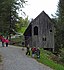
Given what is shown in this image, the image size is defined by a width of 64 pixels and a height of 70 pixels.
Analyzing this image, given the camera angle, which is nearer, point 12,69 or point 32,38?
point 12,69

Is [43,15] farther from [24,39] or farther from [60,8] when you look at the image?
[60,8]

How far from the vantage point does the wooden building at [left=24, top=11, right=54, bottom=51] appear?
59.6 metres

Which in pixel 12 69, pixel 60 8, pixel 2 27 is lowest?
pixel 12 69

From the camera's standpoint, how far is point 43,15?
59.1 meters

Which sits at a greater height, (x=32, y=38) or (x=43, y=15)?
(x=43, y=15)

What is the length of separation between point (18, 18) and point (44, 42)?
10.8m

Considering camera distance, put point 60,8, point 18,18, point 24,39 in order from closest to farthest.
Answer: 1. point 24,39
2. point 18,18
3. point 60,8

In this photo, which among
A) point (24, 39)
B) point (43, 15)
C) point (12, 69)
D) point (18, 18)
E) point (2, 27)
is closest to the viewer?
point (12, 69)

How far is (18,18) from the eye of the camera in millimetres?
69062

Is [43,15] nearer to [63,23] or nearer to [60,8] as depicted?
[63,23]

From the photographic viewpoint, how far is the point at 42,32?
60500mm

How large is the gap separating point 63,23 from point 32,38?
12.4 m

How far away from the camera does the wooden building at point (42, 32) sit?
59.6 meters

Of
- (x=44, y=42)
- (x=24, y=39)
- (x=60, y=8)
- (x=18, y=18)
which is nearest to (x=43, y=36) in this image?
(x=44, y=42)
